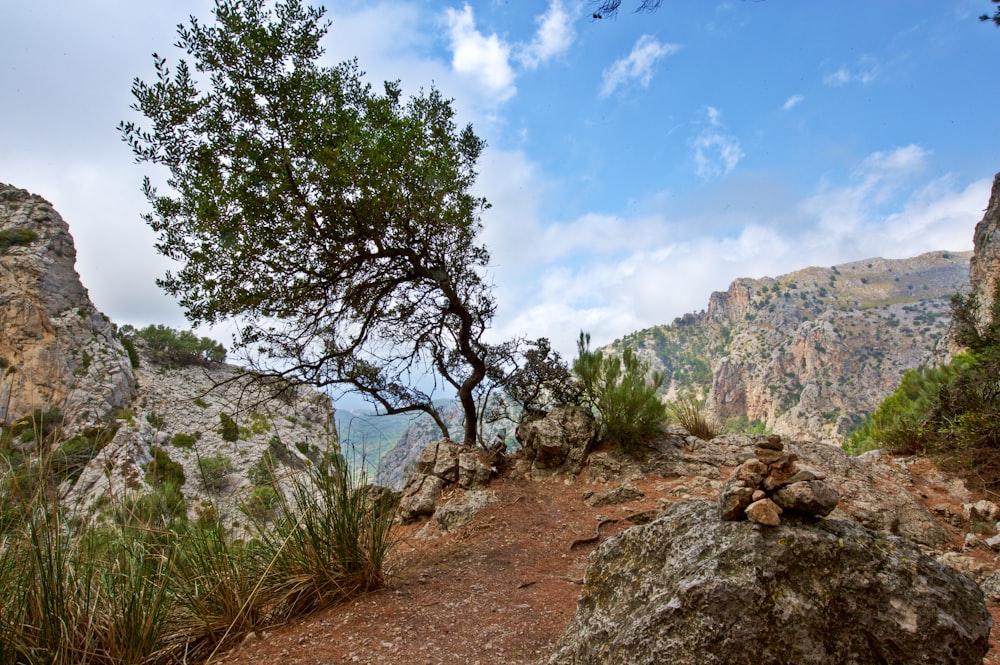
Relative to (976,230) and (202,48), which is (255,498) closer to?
(202,48)

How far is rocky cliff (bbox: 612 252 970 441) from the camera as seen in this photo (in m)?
70.4

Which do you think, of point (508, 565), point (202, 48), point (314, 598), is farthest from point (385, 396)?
point (202, 48)

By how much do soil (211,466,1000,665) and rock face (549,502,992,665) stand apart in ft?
3.29

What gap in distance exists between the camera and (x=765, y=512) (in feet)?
7.21

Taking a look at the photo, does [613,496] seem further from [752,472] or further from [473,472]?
[752,472]

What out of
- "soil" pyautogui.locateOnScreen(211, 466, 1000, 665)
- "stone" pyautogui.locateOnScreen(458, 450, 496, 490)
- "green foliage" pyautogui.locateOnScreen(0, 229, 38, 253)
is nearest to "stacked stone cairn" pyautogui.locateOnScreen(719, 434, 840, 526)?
"soil" pyautogui.locateOnScreen(211, 466, 1000, 665)

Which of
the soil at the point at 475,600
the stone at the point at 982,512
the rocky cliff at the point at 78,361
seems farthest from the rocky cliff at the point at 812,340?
the soil at the point at 475,600

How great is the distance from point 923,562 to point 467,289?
23.5 feet

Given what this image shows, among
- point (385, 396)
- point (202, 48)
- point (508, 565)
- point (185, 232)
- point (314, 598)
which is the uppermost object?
point (202, 48)

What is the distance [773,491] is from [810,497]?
0.17 m

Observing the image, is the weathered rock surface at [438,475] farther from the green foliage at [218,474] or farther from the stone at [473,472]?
the green foliage at [218,474]

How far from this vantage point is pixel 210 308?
6.73 metres

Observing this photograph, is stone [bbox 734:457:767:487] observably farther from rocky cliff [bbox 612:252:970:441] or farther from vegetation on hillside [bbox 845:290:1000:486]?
rocky cliff [bbox 612:252:970:441]

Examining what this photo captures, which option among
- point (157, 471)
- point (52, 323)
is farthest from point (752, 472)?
point (52, 323)
